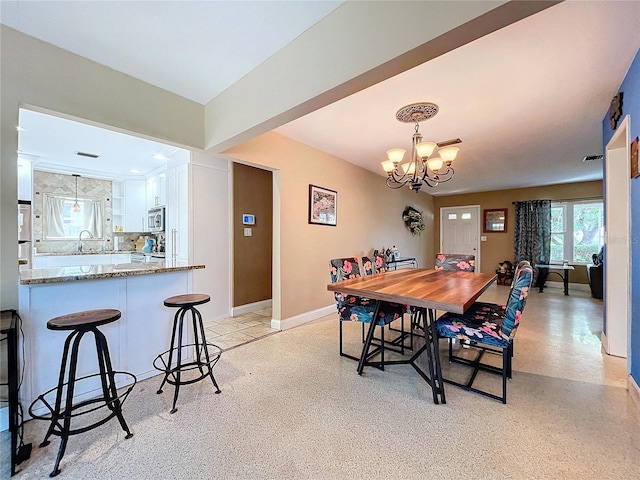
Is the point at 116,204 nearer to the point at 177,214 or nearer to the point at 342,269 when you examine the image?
the point at 177,214

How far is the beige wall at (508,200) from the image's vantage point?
6.14 metres

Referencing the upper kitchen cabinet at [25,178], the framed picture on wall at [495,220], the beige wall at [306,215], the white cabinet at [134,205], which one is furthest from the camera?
the framed picture on wall at [495,220]

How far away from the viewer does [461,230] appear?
7.68m

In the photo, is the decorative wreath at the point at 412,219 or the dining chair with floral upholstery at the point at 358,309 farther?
the decorative wreath at the point at 412,219

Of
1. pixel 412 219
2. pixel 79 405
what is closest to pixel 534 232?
pixel 412 219

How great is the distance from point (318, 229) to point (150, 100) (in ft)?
7.82

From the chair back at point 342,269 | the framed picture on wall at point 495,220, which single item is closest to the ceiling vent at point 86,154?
the chair back at point 342,269

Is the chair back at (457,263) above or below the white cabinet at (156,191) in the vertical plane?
below

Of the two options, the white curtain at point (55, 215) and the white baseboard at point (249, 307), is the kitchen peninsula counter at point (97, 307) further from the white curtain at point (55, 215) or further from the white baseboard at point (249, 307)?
the white curtain at point (55, 215)

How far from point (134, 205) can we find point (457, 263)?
5.80 m

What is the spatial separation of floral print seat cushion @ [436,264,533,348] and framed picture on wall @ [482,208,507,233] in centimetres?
575

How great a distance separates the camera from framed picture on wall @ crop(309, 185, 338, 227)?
3.80 m

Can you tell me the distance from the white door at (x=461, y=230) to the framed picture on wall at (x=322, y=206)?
16.5 ft

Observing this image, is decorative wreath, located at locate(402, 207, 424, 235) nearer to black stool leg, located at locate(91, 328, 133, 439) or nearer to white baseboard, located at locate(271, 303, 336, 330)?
white baseboard, located at locate(271, 303, 336, 330)
